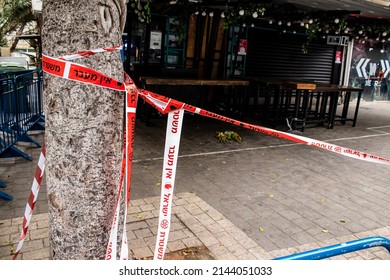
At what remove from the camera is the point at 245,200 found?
16.5 ft

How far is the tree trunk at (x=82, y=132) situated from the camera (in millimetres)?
1889

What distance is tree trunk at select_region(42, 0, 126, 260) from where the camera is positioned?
189cm

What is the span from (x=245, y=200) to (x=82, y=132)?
3.50m

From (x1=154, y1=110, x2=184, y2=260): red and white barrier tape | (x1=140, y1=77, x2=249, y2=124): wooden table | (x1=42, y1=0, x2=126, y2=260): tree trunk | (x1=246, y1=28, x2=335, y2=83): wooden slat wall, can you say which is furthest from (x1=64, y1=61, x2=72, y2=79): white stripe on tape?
(x1=246, y1=28, x2=335, y2=83): wooden slat wall

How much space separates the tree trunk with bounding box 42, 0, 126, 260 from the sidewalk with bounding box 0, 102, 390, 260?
1490mm

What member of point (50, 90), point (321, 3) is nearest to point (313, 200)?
point (50, 90)

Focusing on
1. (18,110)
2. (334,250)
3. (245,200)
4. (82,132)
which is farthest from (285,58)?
(82,132)

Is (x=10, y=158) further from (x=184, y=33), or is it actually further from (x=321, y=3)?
(x=321, y=3)

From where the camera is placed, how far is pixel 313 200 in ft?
17.0

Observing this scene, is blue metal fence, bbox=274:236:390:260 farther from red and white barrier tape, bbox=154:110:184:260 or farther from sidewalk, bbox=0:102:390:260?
sidewalk, bbox=0:102:390:260

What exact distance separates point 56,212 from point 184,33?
400 inches

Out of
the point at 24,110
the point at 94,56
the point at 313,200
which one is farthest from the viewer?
the point at 24,110

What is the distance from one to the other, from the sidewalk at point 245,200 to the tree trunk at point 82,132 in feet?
4.89

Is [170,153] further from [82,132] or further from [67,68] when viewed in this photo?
[67,68]
